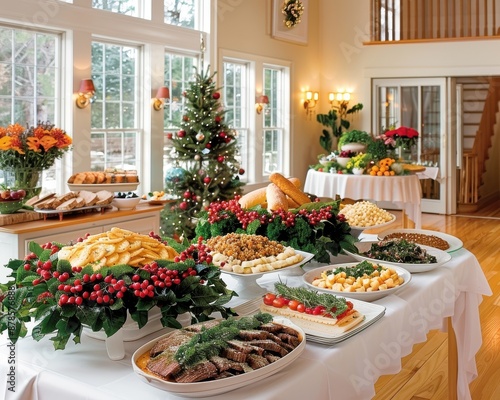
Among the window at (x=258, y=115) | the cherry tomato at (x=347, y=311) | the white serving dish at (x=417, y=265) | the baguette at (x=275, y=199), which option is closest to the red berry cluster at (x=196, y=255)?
the cherry tomato at (x=347, y=311)

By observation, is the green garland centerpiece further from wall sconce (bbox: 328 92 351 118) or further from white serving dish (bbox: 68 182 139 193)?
wall sconce (bbox: 328 92 351 118)

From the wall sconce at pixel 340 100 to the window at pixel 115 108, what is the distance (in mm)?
4889

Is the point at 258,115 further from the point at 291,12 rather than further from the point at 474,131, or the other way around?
the point at 474,131

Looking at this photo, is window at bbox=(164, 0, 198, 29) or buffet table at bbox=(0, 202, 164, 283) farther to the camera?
window at bbox=(164, 0, 198, 29)

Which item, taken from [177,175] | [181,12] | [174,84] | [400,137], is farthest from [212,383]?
[181,12]

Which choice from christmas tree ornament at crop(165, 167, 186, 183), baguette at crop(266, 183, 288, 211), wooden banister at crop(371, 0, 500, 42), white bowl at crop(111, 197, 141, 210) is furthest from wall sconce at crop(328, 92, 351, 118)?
baguette at crop(266, 183, 288, 211)

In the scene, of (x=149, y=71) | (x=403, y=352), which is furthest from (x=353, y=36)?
(x=403, y=352)

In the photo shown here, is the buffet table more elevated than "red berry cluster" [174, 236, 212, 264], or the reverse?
"red berry cluster" [174, 236, 212, 264]

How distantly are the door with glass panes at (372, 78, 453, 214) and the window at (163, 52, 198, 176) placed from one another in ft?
13.0

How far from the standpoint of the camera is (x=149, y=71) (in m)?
7.97

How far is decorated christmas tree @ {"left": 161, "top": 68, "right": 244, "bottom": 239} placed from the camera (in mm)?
7441

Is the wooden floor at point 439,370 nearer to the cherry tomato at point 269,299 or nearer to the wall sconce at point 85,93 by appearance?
the cherry tomato at point 269,299

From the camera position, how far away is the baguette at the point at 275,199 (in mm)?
3112

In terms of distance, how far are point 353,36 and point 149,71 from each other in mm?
5051
